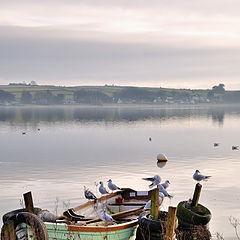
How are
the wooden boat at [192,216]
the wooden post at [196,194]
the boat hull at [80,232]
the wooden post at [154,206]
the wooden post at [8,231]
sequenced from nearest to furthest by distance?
1. the wooden post at [8,231]
2. the boat hull at [80,232]
3. the wooden post at [154,206]
4. the wooden boat at [192,216]
5. the wooden post at [196,194]

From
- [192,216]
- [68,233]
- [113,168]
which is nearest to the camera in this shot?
[68,233]

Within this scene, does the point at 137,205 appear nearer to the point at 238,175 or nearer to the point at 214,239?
the point at 214,239

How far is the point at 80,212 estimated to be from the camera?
776 inches

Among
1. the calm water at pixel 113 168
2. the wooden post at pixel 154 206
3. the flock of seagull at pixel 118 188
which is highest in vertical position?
the wooden post at pixel 154 206

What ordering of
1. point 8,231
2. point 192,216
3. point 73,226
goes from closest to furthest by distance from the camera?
point 8,231 → point 73,226 → point 192,216

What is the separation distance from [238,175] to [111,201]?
48.7ft

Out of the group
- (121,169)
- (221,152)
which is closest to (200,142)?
(221,152)

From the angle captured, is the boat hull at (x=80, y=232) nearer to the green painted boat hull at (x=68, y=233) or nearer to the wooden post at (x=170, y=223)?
the green painted boat hull at (x=68, y=233)

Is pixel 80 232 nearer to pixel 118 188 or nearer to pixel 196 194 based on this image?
pixel 196 194

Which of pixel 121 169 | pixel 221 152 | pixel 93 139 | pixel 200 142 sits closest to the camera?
pixel 121 169

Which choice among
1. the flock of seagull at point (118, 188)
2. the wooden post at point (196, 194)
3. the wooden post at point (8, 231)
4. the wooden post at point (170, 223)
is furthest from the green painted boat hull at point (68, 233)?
the wooden post at point (196, 194)

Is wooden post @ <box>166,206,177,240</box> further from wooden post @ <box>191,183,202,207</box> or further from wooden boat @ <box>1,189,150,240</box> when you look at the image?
wooden post @ <box>191,183,202,207</box>

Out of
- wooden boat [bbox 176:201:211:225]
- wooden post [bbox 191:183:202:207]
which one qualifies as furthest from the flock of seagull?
wooden post [bbox 191:183:202:207]

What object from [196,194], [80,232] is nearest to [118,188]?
[196,194]
